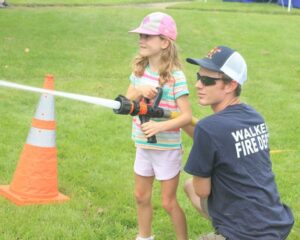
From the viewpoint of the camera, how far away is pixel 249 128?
135 inches

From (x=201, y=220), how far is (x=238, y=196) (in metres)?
1.85

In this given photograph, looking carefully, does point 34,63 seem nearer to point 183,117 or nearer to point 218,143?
point 183,117

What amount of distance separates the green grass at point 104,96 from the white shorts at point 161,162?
769mm

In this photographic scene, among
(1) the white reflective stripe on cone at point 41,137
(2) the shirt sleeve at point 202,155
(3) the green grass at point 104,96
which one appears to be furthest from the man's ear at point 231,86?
(1) the white reflective stripe on cone at point 41,137

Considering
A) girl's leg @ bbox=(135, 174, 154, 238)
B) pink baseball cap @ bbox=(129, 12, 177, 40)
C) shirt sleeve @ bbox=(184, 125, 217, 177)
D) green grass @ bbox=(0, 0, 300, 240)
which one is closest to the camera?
shirt sleeve @ bbox=(184, 125, 217, 177)

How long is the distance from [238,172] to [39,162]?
2473mm

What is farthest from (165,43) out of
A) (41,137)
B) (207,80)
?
(41,137)

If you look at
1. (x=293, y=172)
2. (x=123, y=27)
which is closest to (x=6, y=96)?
(x=293, y=172)

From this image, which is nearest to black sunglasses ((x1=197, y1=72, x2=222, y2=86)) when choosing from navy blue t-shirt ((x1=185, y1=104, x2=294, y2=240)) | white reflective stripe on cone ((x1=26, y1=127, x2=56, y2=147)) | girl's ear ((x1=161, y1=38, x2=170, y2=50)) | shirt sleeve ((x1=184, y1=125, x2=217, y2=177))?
navy blue t-shirt ((x1=185, y1=104, x2=294, y2=240))

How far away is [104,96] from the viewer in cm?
985

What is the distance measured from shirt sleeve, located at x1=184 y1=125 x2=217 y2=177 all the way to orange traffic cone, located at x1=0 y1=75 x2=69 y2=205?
2255 mm

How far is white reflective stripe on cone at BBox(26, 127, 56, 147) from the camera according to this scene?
5410 mm

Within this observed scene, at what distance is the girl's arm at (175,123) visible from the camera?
402 cm

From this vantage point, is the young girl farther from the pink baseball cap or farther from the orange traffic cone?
the orange traffic cone
